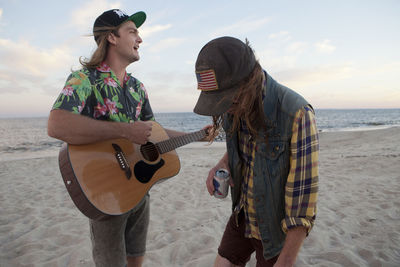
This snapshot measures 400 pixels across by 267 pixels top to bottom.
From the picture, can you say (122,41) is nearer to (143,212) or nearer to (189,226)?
(143,212)

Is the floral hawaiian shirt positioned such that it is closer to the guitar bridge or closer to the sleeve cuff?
the guitar bridge

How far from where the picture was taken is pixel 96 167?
1898mm

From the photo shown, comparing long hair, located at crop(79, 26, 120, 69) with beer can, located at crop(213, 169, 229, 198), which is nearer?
beer can, located at crop(213, 169, 229, 198)

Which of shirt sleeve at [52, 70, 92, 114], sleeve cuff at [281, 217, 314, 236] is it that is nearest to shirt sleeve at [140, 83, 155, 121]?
shirt sleeve at [52, 70, 92, 114]

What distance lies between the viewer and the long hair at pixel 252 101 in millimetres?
1261

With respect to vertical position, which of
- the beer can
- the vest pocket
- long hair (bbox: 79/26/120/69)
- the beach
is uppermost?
long hair (bbox: 79/26/120/69)

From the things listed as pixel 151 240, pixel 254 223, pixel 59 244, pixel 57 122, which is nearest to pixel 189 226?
pixel 151 240

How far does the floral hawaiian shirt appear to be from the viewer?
68.7 inches

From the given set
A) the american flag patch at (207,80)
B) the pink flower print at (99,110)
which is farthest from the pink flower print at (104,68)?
the american flag patch at (207,80)

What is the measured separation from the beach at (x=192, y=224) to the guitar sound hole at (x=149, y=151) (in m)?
1.47

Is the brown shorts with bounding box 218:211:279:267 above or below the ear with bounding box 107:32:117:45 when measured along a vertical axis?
below

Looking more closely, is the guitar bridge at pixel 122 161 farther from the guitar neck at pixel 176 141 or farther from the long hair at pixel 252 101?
the long hair at pixel 252 101

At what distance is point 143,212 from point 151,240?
154 centimetres

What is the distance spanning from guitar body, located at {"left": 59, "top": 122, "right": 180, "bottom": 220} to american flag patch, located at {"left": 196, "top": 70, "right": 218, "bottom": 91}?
1.09 meters
